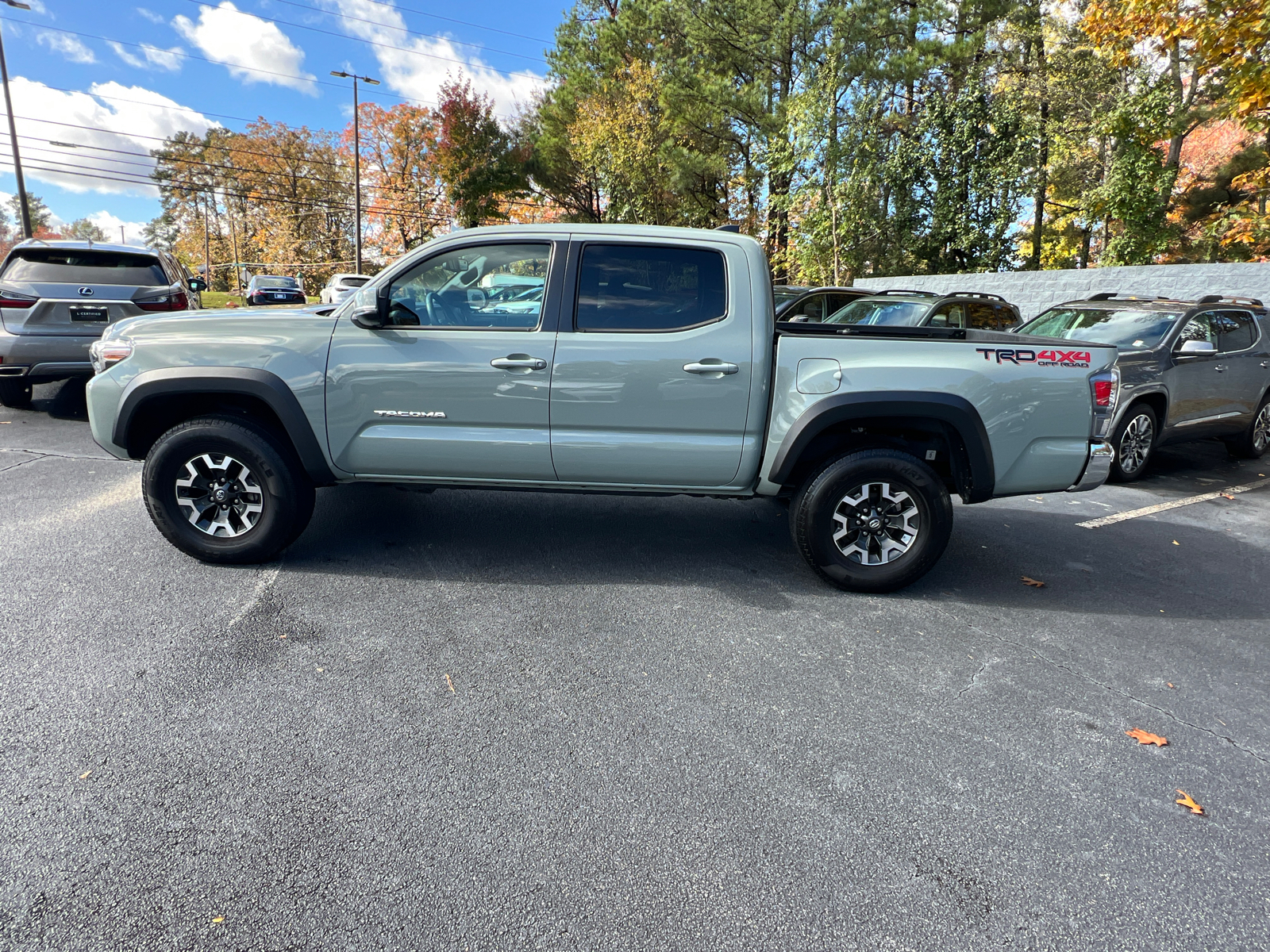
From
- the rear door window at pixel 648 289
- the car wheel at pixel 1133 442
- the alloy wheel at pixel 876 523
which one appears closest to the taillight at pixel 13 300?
the rear door window at pixel 648 289

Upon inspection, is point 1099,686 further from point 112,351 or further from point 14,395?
point 14,395

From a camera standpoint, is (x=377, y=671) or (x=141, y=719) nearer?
(x=141, y=719)

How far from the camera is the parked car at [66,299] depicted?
25.3 feet

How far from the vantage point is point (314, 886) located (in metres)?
2.12

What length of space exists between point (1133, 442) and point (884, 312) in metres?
3.78

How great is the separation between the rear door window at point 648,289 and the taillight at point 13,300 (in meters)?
6.88

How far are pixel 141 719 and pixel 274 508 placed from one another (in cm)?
158

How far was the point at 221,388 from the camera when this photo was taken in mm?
4066

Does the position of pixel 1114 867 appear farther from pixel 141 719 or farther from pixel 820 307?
pixel 820 307

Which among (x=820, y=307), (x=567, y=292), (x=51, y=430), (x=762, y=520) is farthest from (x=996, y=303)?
(x=51, y=430)

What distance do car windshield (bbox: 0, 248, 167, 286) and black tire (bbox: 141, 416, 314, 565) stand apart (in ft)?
17.2

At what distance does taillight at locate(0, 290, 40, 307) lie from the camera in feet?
25.3

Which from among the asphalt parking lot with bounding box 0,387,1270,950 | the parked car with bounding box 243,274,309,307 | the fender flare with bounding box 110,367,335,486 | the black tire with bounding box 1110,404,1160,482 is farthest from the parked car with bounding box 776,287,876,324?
the parked car with bounding box 243,274,309,307

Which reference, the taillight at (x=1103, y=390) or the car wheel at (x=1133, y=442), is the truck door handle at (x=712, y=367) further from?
the car wheel at (x=1133, y=442)
